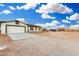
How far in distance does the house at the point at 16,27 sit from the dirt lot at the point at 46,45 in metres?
0.09

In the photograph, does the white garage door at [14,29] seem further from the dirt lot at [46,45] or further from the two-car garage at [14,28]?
the dirt lot at [46,45]

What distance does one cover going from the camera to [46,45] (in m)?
2.13

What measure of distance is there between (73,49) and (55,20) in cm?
39

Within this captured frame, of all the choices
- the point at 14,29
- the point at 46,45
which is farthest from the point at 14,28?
the point at 46,45

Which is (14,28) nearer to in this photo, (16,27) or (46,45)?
(16,27)

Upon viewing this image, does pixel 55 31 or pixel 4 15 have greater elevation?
pixel 4 15

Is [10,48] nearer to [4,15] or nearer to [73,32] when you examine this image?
[4,15]

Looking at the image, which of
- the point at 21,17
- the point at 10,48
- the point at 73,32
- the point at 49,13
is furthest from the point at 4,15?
the point at 73,32

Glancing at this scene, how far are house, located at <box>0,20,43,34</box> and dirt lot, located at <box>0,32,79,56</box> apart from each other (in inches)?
3.4

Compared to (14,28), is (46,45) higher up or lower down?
lower down

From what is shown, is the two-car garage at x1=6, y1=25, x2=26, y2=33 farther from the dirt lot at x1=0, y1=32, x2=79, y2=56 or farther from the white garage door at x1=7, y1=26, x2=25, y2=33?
the dirt lot at x1=0, y1=32, x2=79, y2=56

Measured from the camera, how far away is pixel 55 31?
216 cm

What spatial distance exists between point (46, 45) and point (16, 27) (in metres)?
0.40

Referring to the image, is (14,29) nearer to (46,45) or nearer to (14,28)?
(14,28)
